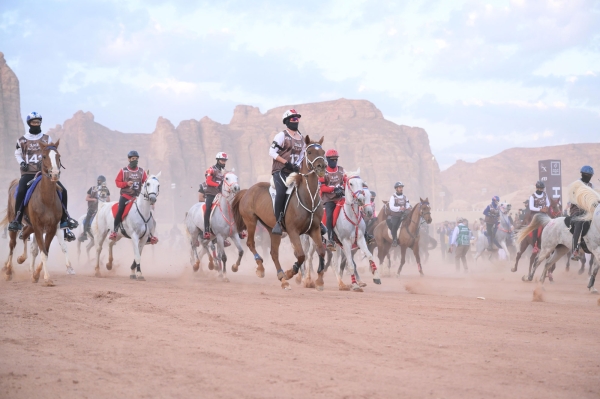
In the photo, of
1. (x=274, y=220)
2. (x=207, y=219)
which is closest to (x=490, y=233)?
(x=207, y=219)

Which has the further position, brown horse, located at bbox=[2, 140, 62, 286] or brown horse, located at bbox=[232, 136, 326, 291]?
brown horse, located at bbox=[2, 140, 62, 286]

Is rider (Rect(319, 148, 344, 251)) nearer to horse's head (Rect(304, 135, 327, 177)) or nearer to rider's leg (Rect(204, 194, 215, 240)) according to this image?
horse's head (Rect(304, 135, 327, 177))

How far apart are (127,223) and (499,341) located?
11849 mm

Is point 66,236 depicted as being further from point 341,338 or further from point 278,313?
point 341,338

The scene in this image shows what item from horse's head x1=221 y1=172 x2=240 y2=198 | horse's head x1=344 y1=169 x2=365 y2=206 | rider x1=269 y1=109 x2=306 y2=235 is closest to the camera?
rider x1=269 y1=109 x2=306 y2=235

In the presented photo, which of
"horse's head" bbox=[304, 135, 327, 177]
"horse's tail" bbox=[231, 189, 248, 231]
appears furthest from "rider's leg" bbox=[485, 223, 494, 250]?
"horse's head" bbox=[304, 135, 327, 177]

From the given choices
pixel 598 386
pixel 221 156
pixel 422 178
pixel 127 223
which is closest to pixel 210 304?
pixel 598 386

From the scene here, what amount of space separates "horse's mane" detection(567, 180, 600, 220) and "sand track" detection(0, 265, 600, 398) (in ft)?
15.2

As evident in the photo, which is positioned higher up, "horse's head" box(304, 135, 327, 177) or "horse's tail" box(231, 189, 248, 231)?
"horse's head" box(304, 135, 327, 177)

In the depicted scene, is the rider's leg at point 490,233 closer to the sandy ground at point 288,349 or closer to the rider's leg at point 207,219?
the rider's leg at point 207,219

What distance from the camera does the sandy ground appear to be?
18.2ft

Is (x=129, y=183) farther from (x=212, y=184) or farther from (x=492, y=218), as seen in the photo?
(x=492, y=218)

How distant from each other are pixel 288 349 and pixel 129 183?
11.5 meters

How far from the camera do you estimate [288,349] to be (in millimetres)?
6848
